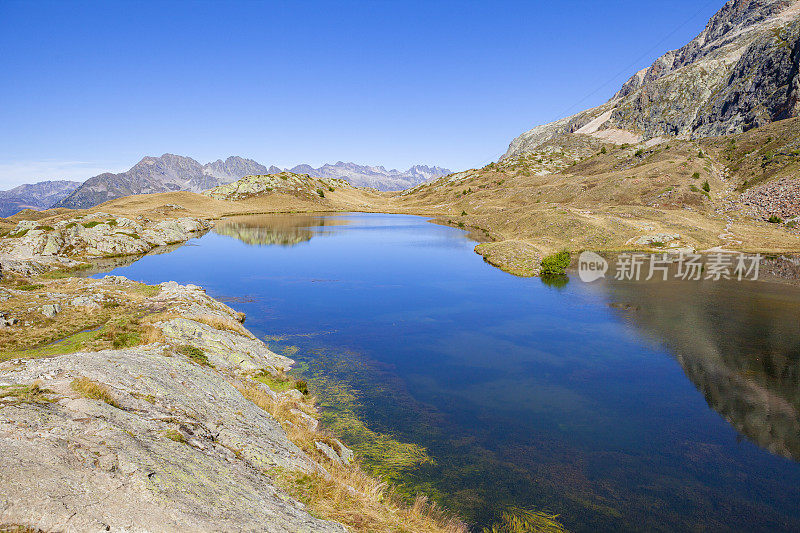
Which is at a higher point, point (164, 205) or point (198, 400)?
point (164, 205)

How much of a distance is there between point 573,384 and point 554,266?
111ft

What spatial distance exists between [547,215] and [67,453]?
91.4 metres

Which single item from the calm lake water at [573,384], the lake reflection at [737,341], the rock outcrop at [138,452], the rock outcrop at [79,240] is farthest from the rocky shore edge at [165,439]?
the rock outcrop at [79,240]

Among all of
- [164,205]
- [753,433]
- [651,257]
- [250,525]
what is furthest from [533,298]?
[164,205]

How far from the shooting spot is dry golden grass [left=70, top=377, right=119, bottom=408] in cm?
1265

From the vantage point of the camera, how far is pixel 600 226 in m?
77.6

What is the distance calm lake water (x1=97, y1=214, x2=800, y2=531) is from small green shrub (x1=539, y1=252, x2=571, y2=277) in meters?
3.79

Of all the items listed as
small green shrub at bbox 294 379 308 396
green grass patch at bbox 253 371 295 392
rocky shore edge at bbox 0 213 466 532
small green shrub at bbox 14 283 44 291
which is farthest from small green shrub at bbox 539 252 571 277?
small green shrub at bbox 14 283 44 291

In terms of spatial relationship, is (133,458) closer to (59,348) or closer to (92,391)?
(92,391)

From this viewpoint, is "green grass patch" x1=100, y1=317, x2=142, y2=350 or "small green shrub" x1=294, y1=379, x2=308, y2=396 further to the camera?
"small green shrub" x1=294, y1=379, x2=308, y2=396

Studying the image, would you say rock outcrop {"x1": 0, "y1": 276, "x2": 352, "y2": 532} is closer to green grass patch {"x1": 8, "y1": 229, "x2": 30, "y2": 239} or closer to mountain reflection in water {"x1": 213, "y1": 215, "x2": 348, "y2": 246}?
mountain reflection in water {"x1": 213, "y1": 215, "x2": 348, "y2": 246}

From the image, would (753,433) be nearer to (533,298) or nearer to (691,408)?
(691,408)

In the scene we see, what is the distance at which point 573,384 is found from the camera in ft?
84.4

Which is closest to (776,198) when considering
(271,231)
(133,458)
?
(133,458)
